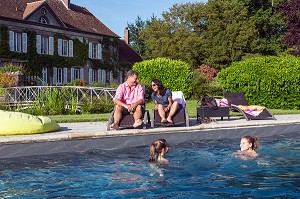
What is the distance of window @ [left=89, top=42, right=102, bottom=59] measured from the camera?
40.6m

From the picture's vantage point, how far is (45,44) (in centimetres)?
3634

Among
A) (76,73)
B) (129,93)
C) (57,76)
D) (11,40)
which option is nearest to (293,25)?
(76,73)

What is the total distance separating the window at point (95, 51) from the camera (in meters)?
40.6

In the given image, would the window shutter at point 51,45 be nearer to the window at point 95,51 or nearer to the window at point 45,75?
the window at point 45,75

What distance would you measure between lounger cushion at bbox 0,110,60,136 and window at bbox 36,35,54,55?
2822cm

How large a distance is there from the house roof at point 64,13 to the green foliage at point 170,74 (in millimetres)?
14290

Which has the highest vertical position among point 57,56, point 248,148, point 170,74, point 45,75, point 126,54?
point 126,54

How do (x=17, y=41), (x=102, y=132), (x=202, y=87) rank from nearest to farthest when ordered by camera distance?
(x=102, y=132) → (x=202, y=87) → (x=17, y=41)

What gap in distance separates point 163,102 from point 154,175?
3495mm

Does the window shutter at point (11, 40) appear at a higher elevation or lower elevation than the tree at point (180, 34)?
lower

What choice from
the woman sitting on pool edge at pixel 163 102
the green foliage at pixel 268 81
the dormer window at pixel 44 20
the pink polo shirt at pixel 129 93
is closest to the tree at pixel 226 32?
the dormer window at pixel 44 20

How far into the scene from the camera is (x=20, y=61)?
3353cm

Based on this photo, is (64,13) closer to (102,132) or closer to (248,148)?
(102,132)

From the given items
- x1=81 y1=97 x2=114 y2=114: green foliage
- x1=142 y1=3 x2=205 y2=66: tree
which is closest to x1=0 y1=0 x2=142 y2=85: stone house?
x1=142 y1=3 x2=205 y2=66: tree
